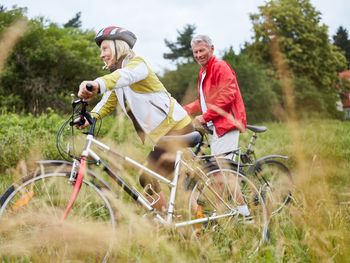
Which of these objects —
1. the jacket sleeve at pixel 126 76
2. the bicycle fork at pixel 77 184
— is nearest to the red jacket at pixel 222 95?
the jacket sleeve at pixel 126 76

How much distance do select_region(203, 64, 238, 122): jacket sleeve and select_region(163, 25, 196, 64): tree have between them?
187ft

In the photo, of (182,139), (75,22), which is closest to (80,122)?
(182,139)

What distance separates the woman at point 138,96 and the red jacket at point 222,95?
2.32 ft

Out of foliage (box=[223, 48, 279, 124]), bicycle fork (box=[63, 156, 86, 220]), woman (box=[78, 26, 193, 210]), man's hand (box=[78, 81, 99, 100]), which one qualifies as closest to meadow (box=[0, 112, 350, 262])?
bicycle fork (box=[63, 156, 86, 220])

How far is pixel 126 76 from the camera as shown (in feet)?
10.3

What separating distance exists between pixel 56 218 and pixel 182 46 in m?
61.7

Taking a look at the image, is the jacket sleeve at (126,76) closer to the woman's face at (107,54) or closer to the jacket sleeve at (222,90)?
the woman's face at (107,54)

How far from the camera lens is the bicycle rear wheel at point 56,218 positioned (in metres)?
2.59

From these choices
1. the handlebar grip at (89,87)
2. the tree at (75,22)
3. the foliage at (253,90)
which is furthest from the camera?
the tree at (75,22)

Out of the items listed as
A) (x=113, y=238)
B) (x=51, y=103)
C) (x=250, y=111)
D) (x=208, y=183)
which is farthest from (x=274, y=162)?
(x=250, y=111)

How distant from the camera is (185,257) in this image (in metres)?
2.42

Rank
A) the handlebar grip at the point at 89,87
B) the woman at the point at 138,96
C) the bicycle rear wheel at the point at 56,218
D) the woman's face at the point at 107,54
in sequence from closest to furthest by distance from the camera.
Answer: the bicycle rear wheel at the point at 56,218 → the handlebar grip at the point at 89,87 → the woman at the point at 138,96 → the woman's face at the point at 107,54

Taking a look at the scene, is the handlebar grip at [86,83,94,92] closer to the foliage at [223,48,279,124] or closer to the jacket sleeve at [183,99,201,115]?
the jacket sleeve at [183,99,201,115]

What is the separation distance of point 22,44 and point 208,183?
2273 centimetres
